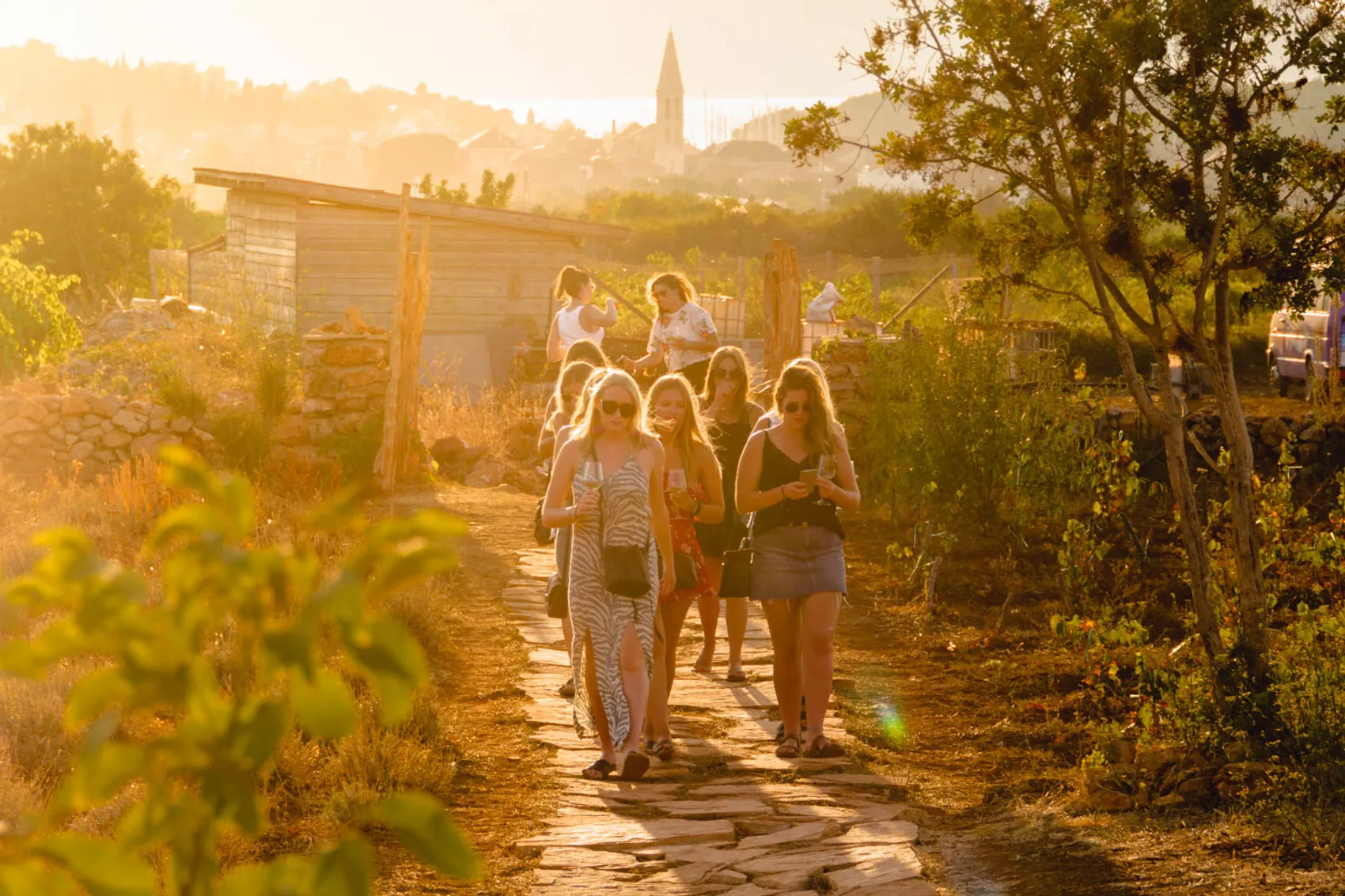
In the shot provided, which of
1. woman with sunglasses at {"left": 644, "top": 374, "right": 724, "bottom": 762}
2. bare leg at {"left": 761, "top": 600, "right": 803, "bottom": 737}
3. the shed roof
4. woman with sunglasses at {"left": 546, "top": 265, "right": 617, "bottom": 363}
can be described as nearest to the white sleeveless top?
woman with sunglasses at {"left": 546, "top": 265, "right": 617, "bottom": 363}

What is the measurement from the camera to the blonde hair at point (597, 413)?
6754 mm

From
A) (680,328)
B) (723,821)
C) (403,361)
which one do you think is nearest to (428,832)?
(723,821)

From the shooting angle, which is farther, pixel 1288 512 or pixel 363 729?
pixel 1288 512

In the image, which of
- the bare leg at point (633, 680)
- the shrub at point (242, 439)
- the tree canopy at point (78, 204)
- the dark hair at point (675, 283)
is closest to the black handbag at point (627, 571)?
the bare leg at point (633, 680)

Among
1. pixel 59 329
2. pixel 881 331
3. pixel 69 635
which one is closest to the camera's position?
pixel 69 635

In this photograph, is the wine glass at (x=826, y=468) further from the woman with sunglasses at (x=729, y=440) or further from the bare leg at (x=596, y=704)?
the bare leg at (x=596, y=704)

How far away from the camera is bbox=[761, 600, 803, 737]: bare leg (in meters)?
7.11

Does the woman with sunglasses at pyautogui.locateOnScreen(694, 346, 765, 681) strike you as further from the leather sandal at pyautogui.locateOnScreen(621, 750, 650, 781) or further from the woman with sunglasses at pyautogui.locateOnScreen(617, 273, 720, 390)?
the leather sandal at pyautogui.locateOnScreen(621, 750, 650, 781)

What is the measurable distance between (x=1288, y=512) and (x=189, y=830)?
25.7ft

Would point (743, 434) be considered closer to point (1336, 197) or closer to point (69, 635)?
point (1336, 197)

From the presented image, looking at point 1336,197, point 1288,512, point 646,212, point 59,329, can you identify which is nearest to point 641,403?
point 1336,197

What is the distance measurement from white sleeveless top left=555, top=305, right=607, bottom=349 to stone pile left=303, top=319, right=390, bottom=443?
451 cm

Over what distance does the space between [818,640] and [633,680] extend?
0.88 meters

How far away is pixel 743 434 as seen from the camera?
27.9 ft
